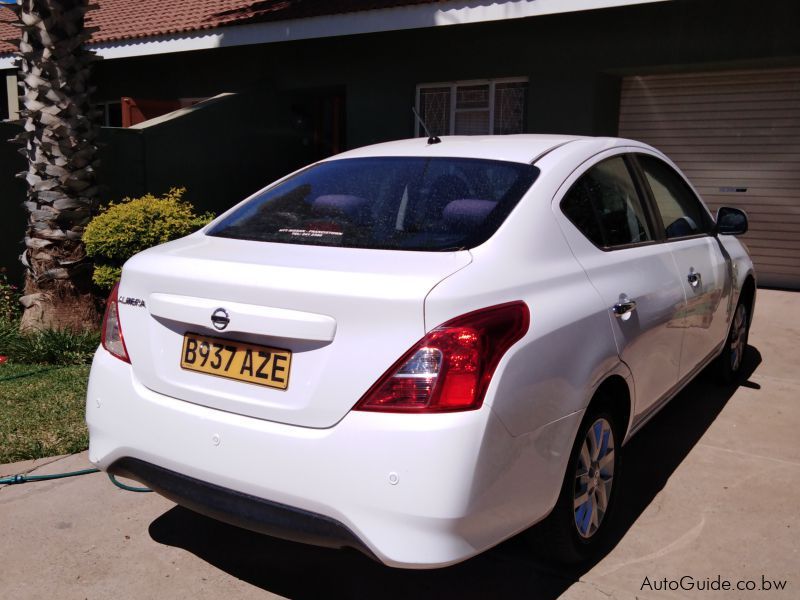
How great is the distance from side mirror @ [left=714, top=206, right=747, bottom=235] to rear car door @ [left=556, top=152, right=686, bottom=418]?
1.09 meters

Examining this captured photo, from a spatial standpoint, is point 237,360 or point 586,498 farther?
point 586,498

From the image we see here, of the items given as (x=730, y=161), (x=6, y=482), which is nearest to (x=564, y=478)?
(x=6, y=482)

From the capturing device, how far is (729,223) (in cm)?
484

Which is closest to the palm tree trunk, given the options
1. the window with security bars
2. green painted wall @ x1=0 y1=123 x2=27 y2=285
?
green painted wall @ x1=0 y1=123 x2=27 y2=285

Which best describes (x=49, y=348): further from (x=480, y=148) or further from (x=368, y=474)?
(x=368, y=474)

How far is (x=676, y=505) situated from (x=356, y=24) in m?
8.17

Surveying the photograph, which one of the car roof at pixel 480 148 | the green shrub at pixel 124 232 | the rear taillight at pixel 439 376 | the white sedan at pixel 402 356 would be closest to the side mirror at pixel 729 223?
the white sedan at pixel 402 356

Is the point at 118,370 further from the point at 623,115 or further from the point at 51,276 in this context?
the point at 623,115

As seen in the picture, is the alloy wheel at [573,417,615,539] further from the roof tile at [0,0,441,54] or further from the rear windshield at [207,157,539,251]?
the roof tile at [0,0,441,54]

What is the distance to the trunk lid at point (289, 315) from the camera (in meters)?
2.47

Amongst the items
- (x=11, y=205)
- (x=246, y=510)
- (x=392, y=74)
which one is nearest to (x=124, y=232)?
(x=11, y=205)

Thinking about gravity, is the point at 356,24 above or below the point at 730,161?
above

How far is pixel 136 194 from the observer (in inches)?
386

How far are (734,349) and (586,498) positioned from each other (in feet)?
9.41
